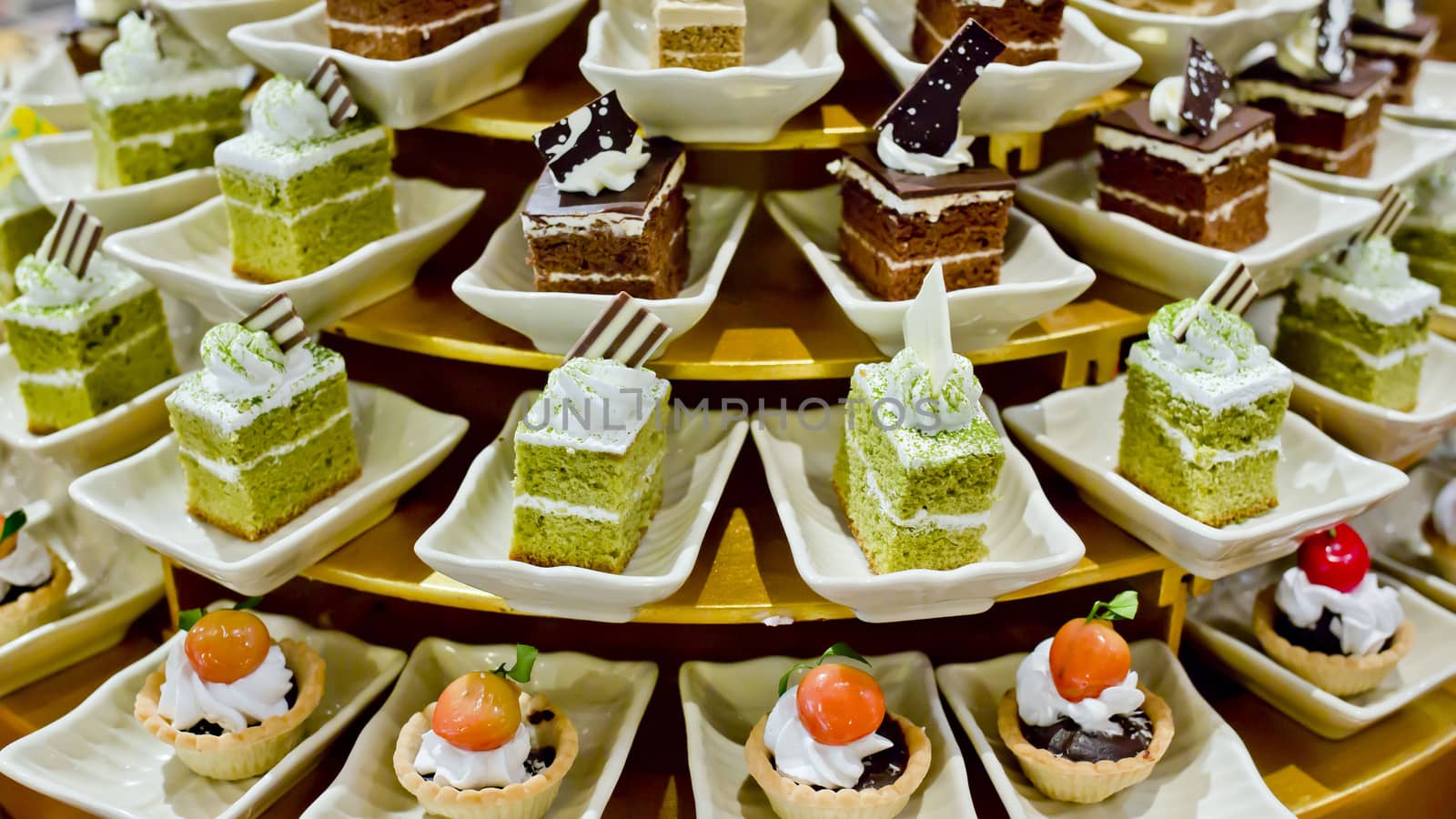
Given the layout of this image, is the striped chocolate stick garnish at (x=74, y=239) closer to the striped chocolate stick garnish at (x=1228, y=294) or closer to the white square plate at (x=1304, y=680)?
the striped chocolate stick garnish at (x=1228, y=294)

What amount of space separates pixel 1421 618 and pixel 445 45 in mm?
2786

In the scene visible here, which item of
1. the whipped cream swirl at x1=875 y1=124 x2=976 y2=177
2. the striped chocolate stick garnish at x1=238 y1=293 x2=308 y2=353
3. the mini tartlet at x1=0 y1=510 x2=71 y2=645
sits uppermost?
the whipped cream swirl at x1=875 y1=124 x2=976 y2=177

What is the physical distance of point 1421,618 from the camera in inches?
113

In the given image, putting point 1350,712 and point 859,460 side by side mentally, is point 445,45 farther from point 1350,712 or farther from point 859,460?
point 1350,712

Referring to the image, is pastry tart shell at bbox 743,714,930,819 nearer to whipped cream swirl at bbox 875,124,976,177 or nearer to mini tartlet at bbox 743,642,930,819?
mini tartlet at bbox 743,642,930,819

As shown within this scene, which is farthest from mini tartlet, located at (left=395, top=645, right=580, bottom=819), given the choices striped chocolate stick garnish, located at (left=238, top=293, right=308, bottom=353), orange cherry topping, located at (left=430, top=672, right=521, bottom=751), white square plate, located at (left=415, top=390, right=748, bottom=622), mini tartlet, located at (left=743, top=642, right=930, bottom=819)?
striped chocolate stick garnish, located at (left=238, top=293, right=308, bottom=353)

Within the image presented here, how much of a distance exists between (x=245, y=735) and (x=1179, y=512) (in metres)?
2.02

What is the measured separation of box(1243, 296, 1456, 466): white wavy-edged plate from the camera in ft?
9.26

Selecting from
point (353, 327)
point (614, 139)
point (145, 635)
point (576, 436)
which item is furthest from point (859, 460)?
point (145, 635)

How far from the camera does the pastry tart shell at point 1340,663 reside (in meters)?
2.57

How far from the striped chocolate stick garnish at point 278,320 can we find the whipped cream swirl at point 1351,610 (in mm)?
2335

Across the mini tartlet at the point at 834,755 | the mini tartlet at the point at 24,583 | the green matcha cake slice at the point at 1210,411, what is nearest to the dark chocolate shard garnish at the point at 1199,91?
the green matcha cake slice at the point at 1210,411

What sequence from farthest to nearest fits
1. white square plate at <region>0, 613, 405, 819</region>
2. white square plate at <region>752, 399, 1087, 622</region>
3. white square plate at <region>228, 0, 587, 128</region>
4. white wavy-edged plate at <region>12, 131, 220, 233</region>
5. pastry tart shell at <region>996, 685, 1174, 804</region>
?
white wavy-edged plate at <region>12, 131, 220, 233</region>
white square plate at <region>228, 0, 587, 128</region>
white square plate at <region>0, 613, 405, 819</region>
pastry tart shell at <region>996, 685, 1174, 804</region>
white square plate at <region>752, 399, 1087, 622</region>

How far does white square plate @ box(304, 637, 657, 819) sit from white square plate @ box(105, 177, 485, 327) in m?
0.83
